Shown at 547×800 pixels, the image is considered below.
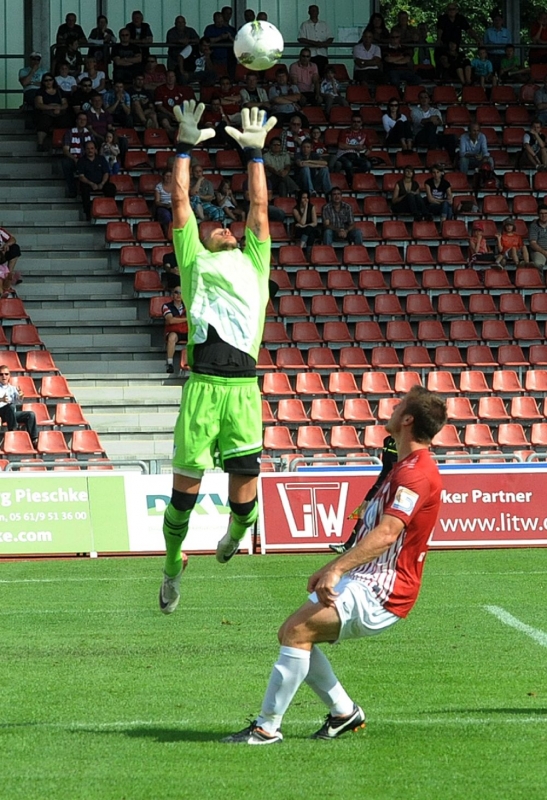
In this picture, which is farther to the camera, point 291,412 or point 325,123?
point 325,123

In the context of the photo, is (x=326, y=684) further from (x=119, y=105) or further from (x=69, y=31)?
(x=69, y=31)

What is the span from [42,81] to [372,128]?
736 cm

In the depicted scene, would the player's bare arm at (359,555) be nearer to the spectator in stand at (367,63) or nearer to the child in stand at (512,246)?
the child in stand at (512,246)

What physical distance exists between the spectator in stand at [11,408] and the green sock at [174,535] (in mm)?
12006

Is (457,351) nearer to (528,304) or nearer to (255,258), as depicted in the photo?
(528,304)

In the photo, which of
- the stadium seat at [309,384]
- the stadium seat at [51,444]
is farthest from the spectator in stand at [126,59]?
the stadium seat at [51,444]

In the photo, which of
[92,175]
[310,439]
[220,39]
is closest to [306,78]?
[220,39]

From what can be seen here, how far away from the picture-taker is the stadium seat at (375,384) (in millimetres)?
22062

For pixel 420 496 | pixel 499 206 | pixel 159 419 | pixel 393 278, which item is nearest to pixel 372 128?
pixel 499 206

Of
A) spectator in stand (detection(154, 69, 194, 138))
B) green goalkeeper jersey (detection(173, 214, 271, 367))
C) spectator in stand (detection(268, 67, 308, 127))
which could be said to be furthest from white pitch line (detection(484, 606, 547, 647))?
spectator in stand (detection(154, 69, 194, 138))

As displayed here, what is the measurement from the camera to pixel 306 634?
6.33 metres

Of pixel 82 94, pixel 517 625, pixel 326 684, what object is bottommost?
pixel 517 625

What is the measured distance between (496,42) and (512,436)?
44.4 feet

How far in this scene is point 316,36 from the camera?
97.7ft
